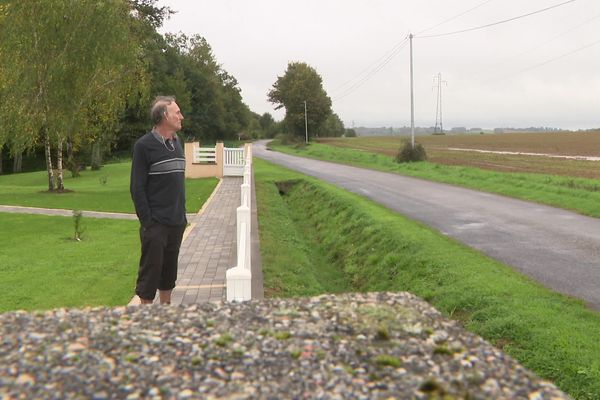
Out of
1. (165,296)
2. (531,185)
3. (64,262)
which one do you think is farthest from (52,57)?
(531,185)

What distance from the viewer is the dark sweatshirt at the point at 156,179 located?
4535mm

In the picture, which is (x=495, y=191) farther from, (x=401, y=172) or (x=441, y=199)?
(x=401, y=172)

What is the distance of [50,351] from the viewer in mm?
2285

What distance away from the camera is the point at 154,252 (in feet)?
15.5

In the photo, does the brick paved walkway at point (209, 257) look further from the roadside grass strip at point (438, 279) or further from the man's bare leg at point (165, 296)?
the man's bare leg at point (165, 296)

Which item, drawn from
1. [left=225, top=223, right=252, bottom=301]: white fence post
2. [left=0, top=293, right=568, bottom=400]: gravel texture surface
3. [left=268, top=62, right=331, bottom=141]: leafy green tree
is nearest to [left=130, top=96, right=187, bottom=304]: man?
[left=225, top=223, right=252, bottom=301]: white fence post

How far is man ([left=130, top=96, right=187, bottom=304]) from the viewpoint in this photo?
4547mm

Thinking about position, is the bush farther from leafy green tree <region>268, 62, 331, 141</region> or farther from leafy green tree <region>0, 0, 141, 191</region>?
leafy green tree <region>268, 62, 331, 141</region>

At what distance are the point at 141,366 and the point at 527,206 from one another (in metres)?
14.1

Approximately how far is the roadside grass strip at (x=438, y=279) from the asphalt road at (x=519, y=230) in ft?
1.51

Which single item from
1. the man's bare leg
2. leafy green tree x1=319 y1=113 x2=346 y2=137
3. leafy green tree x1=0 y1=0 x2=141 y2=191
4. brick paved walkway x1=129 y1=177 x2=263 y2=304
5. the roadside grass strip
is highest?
leafy green tree x1=319 y1=113 x2=346 y2=137

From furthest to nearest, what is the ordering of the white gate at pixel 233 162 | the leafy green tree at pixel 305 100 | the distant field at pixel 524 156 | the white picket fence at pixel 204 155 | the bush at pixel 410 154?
the leafy green tree at pixel 305 100
the bush at pixel 410 154
the distant field at pixel 524 156
the white gate at pixel 233 162
the white picket fence at pixel 204 155

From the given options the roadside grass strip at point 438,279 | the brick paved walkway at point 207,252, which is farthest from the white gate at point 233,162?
the roadside grass strip at point 438,279

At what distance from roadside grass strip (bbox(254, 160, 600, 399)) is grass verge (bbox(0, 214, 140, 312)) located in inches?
84.6
